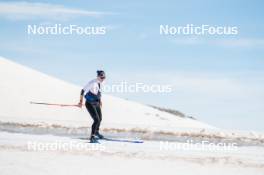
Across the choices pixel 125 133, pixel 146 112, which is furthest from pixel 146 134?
pixel 146 112

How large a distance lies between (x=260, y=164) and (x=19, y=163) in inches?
192

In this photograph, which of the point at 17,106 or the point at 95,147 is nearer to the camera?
the point at 95,147

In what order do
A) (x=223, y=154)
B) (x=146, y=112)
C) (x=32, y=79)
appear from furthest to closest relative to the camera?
(x=32, y=79) < (x=146, y=112) < (x=223, y=154)

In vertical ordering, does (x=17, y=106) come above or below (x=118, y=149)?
above

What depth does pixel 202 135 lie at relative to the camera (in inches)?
838

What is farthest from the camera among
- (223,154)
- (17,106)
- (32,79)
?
(32,79)

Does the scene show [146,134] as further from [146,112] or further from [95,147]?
[146,112]
